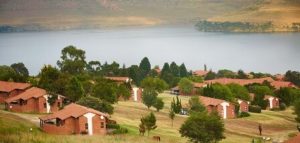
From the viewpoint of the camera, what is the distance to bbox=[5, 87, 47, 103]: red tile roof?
40562 mm

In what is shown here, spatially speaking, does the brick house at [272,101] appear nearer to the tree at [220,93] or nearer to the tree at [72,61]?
the tree at [220,93]

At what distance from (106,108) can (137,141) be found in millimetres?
12185

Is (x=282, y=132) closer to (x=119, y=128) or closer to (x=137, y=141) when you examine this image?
(x=119, y=128)

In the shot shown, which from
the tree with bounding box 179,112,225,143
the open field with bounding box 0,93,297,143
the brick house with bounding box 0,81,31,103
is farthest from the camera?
the brick house with bounding box 0,81,31,103

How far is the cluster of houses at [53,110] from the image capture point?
33281mm

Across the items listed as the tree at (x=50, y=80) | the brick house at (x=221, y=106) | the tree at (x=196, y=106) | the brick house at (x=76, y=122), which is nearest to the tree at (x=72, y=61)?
the brick house at (x=221, y=106)

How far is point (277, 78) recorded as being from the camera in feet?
280

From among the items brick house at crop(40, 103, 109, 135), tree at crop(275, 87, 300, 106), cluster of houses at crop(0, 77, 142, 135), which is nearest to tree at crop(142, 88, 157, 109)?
cluster of houses at crop(0, 77, 142, 135)

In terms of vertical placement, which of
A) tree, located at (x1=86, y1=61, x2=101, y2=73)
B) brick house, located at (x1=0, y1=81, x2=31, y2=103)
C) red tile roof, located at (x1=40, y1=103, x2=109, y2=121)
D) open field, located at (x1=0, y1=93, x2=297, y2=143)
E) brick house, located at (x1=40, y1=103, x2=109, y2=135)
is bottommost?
open field, located at (x1=0, y1=93, x2=297, y2=143)

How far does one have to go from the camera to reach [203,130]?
32.3m

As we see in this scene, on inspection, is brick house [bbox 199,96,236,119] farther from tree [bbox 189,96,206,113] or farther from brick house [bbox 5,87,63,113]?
brick house [bbox 5,87,63,113]

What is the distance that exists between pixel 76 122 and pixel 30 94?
29.3 feet

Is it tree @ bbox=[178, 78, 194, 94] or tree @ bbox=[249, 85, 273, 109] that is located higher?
tree @ bbox=[178, 78, 194, 94]

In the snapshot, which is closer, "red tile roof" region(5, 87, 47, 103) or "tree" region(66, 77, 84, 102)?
"red tile roof" region(5, 87, 47, 103)
